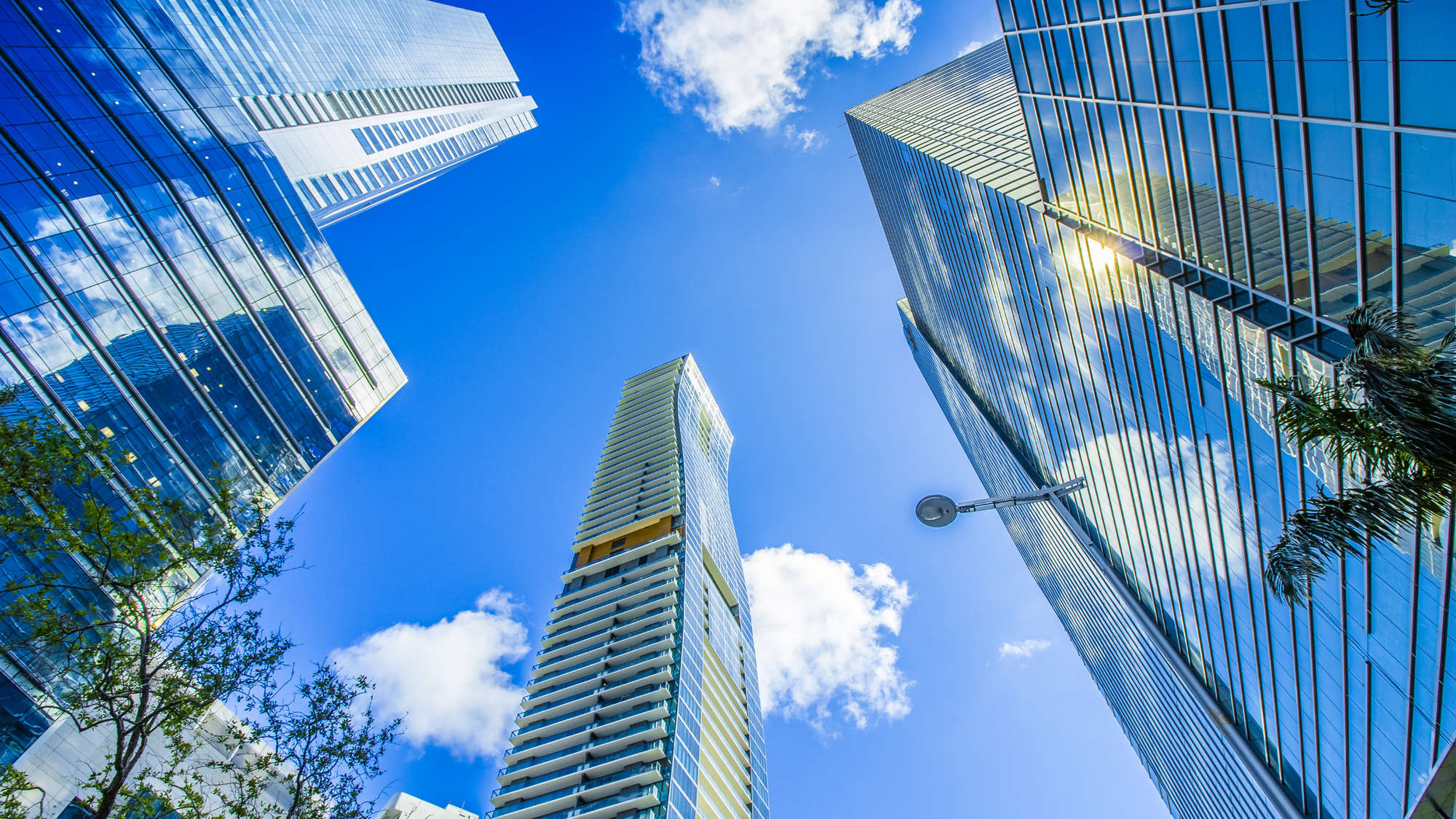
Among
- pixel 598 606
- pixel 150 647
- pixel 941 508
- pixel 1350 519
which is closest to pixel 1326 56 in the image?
pixel 1350 519

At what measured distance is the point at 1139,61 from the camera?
22.6 m

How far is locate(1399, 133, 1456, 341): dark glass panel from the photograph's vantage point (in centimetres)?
1297

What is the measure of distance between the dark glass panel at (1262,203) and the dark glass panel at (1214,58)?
1.05m

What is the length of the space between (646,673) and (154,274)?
50.0 metres

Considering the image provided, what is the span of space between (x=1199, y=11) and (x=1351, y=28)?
19.9 ft

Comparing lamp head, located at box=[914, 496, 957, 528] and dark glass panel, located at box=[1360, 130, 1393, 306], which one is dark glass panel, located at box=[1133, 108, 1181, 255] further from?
lamp head, located at box=[914, 496, 957, 528]

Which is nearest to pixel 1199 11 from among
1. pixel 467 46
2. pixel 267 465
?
pixel 267 465

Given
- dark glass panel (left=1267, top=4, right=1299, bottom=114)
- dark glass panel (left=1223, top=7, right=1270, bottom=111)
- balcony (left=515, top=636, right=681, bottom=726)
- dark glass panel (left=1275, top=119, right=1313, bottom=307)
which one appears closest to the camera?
dark glass panel (left=1267, top=4, right=1299, bottom=114)

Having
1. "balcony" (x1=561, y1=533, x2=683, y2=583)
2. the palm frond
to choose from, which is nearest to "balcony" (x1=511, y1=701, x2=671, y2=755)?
"balcony" (x1=561, y1=533, x2=683, y2=583)

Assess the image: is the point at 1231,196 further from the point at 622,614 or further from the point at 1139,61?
the point at 622,614

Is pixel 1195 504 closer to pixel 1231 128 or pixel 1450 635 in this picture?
pixel 1450 635

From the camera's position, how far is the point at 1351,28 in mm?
13859

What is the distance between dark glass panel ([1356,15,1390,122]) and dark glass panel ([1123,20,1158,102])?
897 cm

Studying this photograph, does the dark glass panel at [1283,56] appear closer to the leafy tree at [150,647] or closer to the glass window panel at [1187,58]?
the glass window panel at [1187,58]
